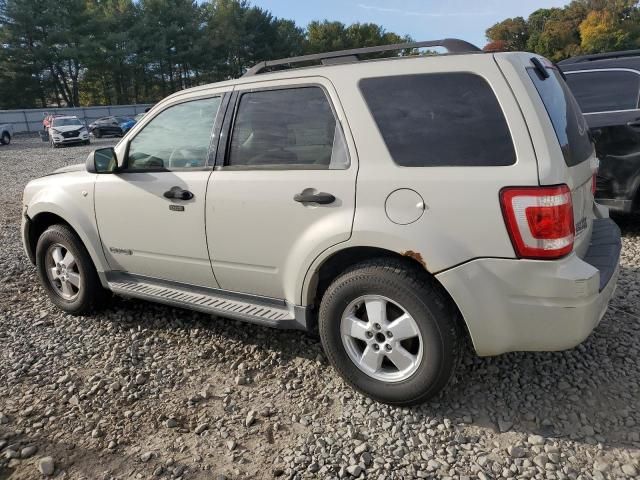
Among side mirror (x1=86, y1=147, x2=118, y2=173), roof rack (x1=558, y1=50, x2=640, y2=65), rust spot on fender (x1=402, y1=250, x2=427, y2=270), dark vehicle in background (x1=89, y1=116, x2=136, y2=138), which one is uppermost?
roof rack (x1=558, y1=50, x2=640, y2=65)

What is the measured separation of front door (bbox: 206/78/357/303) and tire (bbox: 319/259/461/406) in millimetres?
253

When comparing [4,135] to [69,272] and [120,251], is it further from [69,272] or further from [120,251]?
[120,251]

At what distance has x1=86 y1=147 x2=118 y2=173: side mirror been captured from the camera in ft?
12.4

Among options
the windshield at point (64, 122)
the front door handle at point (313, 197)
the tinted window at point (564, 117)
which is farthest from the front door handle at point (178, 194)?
the windshield at point (64, 122)

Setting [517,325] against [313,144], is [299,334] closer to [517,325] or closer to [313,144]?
[313,144]

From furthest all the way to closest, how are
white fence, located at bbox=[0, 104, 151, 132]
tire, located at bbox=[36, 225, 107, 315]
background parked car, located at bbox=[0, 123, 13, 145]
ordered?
white fence, located at bbox=[0, 104, 151, 132] → background parked car, located at bbox=[0, 123, 13, 145] → tire, located at bbox=[36, 225, 107, 315]

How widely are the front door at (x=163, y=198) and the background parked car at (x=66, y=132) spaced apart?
2530 cm

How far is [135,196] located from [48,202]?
3.28 feet

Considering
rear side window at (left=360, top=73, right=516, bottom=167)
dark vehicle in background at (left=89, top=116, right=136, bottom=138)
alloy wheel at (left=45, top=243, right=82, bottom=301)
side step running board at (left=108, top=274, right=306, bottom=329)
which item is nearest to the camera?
rear side window at (left=360, top=73, right=516, bottom=167)

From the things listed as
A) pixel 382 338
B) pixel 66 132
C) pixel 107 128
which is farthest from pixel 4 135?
pixel 382 338

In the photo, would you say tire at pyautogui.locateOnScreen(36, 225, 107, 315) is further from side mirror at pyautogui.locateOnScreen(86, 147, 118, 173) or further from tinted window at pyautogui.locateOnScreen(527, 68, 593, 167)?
tinted window at pyautogui.locateOnScreen(527, 68, 593, 167)

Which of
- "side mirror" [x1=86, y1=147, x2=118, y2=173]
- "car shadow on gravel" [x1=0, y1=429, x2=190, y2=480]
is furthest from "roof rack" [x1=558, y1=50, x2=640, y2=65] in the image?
"car shadow on gravel" [x1=0, y1=429, x2=190, y2=480]

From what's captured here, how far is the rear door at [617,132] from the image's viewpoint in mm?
5266

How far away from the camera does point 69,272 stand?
14.0 feet
